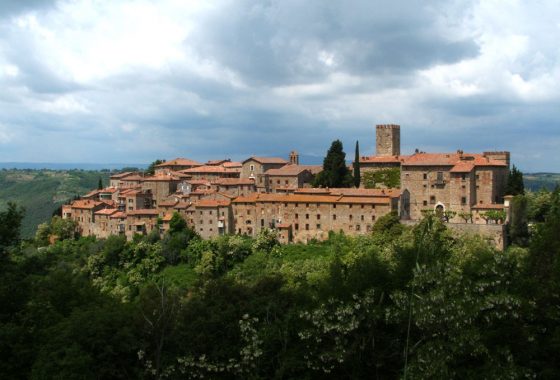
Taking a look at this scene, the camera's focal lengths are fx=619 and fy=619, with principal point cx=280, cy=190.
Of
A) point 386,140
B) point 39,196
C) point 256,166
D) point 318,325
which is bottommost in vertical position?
point 318,325

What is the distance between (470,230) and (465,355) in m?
33.9

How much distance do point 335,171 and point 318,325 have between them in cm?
4382

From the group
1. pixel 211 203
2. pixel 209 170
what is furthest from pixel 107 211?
pixel 209 170

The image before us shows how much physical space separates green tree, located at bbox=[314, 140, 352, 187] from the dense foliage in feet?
128

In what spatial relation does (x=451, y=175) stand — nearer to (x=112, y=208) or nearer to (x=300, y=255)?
(x=300, y=255)

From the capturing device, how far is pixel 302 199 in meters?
55.8

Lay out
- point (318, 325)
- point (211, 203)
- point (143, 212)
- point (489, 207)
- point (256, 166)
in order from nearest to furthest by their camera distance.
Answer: point (318, 325)
point (489, 207)
point (211, 203)
point (143, 212)
point (256, 166)

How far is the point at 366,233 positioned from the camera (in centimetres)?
5284

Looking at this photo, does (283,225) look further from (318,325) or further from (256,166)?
(318,325)

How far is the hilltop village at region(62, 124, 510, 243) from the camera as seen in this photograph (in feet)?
175

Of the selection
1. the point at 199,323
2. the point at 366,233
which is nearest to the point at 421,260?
the point at 199,323

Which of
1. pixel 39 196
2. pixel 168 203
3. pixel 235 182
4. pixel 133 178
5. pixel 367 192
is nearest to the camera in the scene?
pixel 367 192

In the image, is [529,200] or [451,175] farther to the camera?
[451,175]

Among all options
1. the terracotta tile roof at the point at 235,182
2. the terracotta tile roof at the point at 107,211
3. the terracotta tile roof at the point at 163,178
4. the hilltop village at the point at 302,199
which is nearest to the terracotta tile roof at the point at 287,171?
the hilltop village at the point at 302,199
